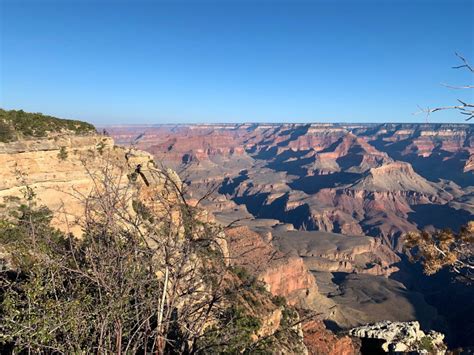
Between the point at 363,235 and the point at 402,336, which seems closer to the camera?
the point at 402,336

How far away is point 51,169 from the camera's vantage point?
853 inches

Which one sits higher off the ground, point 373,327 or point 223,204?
point 373,327

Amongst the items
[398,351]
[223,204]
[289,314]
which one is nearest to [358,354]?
[398,351]

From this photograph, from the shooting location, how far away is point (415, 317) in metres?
68.0

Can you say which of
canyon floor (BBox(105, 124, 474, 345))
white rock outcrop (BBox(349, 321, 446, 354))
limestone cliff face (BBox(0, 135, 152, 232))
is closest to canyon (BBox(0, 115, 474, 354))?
limestone cliff face (BBox(0, 135, 152, 232))

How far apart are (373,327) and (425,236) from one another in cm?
2157

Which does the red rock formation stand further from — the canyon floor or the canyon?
the canyon floor

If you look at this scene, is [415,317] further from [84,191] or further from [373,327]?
[84,191]

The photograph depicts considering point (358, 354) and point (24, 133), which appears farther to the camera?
point (358, 354)

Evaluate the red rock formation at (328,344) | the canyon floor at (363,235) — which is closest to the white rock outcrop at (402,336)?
the red rock formation at (328,344)

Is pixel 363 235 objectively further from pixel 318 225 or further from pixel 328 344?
pixel 328 344

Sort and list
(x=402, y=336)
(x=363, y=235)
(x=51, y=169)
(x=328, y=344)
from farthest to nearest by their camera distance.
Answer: (x=363, y=235), (x=328, y=344), (x=402, y=336), (x=51, y=169)

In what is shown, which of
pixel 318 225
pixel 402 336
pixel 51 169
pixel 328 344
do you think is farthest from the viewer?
pixel 318 225

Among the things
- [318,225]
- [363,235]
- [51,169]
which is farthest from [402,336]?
[318,225]
